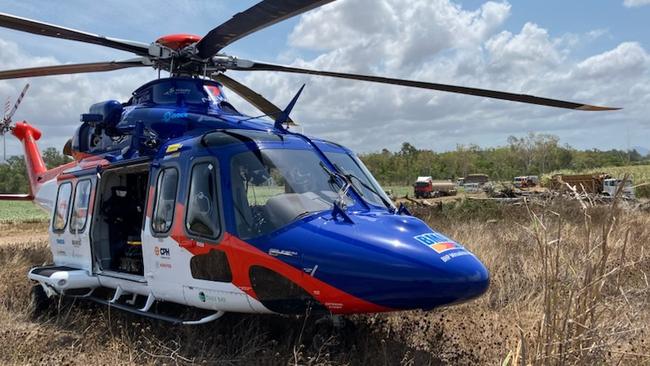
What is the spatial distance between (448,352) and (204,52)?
4.51 meters

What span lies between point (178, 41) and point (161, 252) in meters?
2.84

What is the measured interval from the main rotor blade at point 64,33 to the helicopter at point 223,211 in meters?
0.02

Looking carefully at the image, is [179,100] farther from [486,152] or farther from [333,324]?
[486,152]

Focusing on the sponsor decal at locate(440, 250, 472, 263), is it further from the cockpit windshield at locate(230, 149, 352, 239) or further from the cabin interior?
the cabin interior

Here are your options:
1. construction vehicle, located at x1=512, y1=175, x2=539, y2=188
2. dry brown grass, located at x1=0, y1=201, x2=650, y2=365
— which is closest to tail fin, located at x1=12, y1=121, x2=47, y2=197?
dry brown grass, located at x1=0, y1=201, x2=650, y2=365

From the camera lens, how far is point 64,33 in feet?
20.4

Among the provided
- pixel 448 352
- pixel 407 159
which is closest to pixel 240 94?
pixel 448 352

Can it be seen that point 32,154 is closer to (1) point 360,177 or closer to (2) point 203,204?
(2) point 203,204

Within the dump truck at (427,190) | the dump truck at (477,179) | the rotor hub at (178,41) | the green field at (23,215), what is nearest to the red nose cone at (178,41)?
the rotor hub at (178,41)

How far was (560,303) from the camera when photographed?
11.3 feet

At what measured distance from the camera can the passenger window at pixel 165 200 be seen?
591cm

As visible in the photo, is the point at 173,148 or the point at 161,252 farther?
the point at 173,148

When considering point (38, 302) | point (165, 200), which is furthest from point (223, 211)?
point (38, 302)

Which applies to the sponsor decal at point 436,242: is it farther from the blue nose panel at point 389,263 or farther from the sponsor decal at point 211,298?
the sponsor decal at point 211,298
